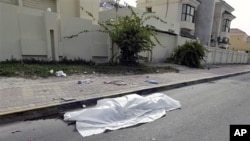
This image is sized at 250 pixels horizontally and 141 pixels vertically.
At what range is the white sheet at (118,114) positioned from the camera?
3526 millimetres

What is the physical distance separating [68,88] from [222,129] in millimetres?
4203

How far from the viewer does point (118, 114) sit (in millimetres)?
3979

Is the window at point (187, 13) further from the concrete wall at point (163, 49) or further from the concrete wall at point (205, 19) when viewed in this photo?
the concrete wall at point (163, 49)

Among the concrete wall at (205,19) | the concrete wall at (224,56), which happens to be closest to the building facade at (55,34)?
the concrete wall at (224,56)

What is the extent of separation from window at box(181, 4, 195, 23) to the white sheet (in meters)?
24.4

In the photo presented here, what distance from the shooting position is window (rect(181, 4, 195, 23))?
87.2ft

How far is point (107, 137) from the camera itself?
3213mm

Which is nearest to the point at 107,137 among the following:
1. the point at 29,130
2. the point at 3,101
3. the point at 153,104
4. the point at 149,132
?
the point at 149,132

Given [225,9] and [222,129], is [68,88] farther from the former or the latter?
[225,9]

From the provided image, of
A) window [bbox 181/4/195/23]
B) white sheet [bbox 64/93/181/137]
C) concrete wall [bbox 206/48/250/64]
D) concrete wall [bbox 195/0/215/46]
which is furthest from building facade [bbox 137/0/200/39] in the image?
white sheet [bbox 64/93/181/137]

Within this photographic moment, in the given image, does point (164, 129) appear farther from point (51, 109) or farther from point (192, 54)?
point (192, 54)

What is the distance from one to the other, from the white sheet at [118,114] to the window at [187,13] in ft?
80.0

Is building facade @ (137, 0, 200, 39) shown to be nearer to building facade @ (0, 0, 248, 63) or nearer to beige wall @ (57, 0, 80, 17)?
building facade @ (0, 0, 248, 63)

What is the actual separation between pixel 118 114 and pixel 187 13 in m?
26.3
